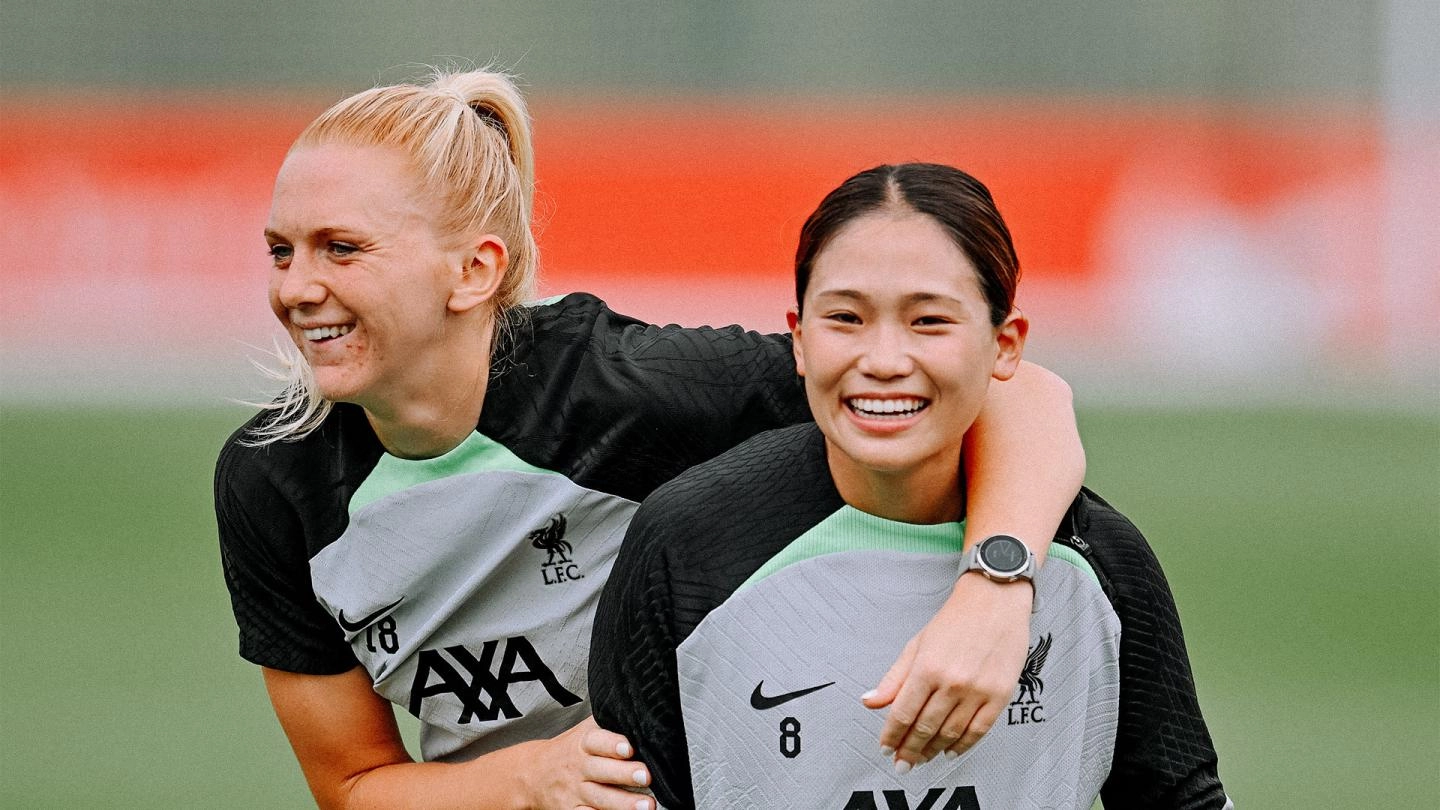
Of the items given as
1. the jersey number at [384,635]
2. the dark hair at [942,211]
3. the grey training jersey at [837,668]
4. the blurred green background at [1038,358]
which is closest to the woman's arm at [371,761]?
the jersey number at [384,635]

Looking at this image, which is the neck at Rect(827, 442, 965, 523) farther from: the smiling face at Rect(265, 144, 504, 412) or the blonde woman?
the smiling face at Rect(265, 144, 504, 412)

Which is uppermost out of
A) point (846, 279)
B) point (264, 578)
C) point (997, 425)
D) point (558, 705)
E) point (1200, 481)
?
point (846, 279)

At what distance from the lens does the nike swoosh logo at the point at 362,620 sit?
2.57 m

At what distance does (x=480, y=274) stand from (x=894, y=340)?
833mm

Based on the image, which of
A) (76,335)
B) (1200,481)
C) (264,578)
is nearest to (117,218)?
(76,335)

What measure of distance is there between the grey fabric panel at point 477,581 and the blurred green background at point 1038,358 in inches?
88.9

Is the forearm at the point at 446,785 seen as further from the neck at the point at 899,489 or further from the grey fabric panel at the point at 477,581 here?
the neck at the point at 899,489

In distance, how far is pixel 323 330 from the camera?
2.42 metres

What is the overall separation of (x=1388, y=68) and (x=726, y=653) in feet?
41.3

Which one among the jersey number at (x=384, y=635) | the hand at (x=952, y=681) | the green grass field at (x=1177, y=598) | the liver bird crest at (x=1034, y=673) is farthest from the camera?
the green grass field at (x=1177, y=598)

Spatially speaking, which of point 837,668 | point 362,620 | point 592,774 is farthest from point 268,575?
point 837,668

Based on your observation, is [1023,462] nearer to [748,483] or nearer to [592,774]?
[748,483]

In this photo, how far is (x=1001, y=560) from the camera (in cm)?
198

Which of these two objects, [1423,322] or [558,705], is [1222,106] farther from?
[558,705]
